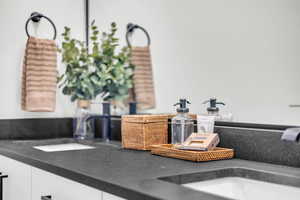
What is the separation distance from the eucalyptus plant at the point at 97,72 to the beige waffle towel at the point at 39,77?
0.07 meters

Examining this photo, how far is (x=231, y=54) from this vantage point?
144cm

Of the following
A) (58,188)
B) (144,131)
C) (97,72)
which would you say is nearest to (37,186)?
(58,188)

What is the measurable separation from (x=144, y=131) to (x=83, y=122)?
571 mm

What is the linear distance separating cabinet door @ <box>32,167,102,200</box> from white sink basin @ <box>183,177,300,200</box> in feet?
0.86

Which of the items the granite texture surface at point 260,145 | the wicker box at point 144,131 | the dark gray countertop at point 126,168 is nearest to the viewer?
the dark gray countertop at point 126,168

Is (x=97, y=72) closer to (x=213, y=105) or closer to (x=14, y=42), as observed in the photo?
(x=14, y=42)

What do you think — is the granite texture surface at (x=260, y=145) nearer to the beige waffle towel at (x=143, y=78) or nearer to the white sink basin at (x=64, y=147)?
the beige waffle towel at (x=143, y=78)

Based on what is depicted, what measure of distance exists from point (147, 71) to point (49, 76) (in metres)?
0.51

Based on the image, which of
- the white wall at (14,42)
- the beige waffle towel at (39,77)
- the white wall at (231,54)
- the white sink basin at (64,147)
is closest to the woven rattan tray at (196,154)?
the white wall at (231,54)

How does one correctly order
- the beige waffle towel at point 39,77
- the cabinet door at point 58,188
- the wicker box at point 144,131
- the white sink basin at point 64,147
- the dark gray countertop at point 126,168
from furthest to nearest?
the beige waffle towel at point 39,77 < the white sink basin at point 64,147 < the wicker box at point 144,131 < the cabinet door at point 58,188 < the dark gray countertop at point 126,168

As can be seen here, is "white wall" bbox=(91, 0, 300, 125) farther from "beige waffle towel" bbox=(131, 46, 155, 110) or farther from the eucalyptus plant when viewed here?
the eucalyptus plant

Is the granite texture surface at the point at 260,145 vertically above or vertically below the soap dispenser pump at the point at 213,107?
below

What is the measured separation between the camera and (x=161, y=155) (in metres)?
1.42

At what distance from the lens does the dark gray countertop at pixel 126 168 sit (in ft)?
2.82
